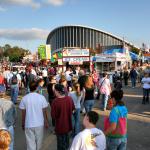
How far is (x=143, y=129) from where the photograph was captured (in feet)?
34.6

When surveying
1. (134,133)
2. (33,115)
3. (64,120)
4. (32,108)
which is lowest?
(134,133)

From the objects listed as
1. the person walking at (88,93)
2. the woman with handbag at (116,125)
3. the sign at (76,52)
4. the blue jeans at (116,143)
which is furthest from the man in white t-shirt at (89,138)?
the sign at (76,52)

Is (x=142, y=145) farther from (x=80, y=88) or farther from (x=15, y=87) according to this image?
(x=15, y=87)

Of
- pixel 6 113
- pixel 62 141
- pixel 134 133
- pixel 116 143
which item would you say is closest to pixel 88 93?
pixel 134 133

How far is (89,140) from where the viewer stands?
4.36 metres

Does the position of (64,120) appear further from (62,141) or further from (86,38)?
(86,38)

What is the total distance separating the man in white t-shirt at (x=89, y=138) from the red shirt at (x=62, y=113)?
2.25m

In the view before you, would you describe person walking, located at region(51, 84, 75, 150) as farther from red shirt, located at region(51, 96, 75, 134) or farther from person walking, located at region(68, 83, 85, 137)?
person walking, located at region(68, 83, 85, 137)

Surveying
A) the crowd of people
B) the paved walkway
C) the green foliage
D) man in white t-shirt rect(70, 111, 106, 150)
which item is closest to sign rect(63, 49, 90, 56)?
the paved walkway

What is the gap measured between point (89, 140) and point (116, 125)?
1257 mm

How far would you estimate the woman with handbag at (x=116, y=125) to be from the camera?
5.48 metres

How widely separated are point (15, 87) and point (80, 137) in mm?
11871

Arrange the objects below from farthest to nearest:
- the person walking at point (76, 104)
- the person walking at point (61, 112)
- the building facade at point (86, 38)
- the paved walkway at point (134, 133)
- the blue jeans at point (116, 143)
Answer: the building facade at point (86, 38), the person walking at point (76, 104), the paved walkway at point (134, 133), the person walking at point (61, 112), the blue jeans at point (116, 143)

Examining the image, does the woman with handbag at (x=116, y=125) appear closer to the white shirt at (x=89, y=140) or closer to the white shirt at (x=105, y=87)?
the white shirt at (x=89, y=140)
